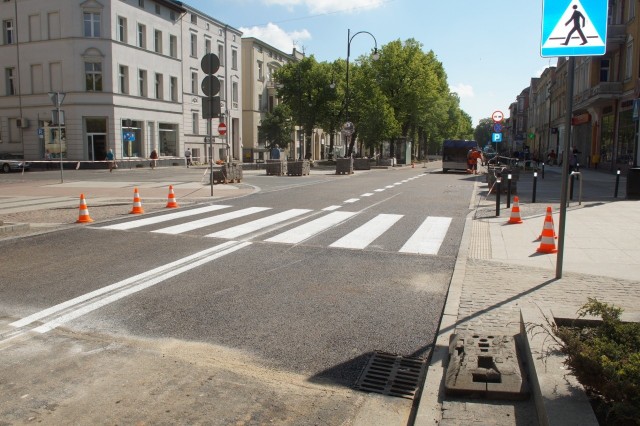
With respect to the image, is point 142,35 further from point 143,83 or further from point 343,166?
point 343,166

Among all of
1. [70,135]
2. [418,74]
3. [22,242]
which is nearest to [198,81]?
[70,135]

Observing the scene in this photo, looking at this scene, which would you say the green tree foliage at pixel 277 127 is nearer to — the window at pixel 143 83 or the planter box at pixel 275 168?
the window at pixel 143 83

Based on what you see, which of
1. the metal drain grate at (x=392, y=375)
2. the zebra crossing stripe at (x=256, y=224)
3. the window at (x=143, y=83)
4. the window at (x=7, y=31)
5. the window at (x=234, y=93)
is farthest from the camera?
the window at (x=234, y=93)

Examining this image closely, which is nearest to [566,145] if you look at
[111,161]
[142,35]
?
[111,161]

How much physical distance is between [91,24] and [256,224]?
116 ft

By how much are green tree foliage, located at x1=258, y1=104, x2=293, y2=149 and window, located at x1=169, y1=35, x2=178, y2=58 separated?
48.7 ft

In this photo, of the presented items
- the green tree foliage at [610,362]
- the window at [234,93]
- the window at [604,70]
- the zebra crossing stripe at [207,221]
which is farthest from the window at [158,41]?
the green tree foliage at [610,362]

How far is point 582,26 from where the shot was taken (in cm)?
607

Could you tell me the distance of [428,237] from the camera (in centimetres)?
1027

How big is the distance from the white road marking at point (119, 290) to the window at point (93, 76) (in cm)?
3609

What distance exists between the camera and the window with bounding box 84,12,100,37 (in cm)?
3984

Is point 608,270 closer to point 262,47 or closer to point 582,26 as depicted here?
point 582,26

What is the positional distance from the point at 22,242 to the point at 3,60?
4047 cm

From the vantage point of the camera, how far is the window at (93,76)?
4003 cm
